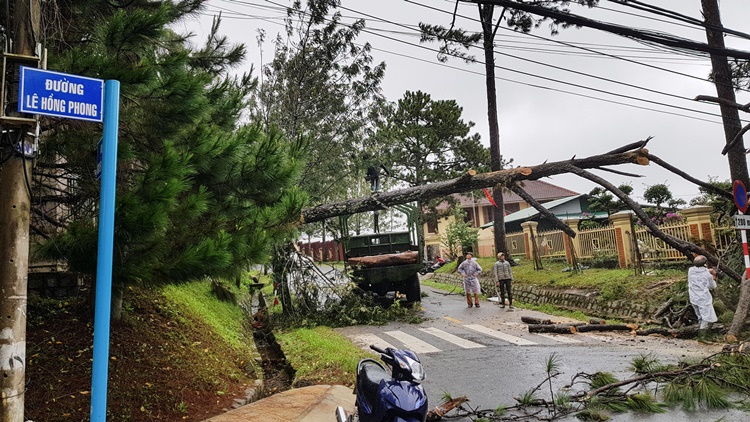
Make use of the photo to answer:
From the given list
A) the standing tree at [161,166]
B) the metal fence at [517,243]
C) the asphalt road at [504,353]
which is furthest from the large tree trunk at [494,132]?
the standing tree at [161,166]

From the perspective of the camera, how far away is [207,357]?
232 inches

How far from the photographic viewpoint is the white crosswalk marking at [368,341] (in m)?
8.92

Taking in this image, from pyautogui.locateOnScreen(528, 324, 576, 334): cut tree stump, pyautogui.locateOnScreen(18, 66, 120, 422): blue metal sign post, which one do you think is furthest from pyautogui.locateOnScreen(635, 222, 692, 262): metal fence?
pyautogui.locateOnScreen(18, 66, 120, 422): blue metal sign post

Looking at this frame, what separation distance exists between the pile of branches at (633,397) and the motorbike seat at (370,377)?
1.69 m

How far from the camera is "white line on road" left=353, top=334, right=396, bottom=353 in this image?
8.92 meters

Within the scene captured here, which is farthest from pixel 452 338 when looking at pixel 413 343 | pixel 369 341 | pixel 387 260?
pixel 387 260

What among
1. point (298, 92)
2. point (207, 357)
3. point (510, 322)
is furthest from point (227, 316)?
point (298, 92)

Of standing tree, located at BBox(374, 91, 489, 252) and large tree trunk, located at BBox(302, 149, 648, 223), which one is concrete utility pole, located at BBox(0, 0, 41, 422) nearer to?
large tree trunk, located at BBox(302, 149, 648, 223)

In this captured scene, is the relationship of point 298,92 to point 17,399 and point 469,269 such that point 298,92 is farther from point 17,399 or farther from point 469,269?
point 17,399

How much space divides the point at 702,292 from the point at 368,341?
20.4 ft

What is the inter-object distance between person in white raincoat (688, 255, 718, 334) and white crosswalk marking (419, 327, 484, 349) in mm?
4105

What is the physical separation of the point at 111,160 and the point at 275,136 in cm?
243

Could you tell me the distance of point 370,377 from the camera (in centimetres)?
340

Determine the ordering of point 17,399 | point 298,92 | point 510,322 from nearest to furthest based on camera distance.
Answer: point 17,399, point 510,322, point 298,92
